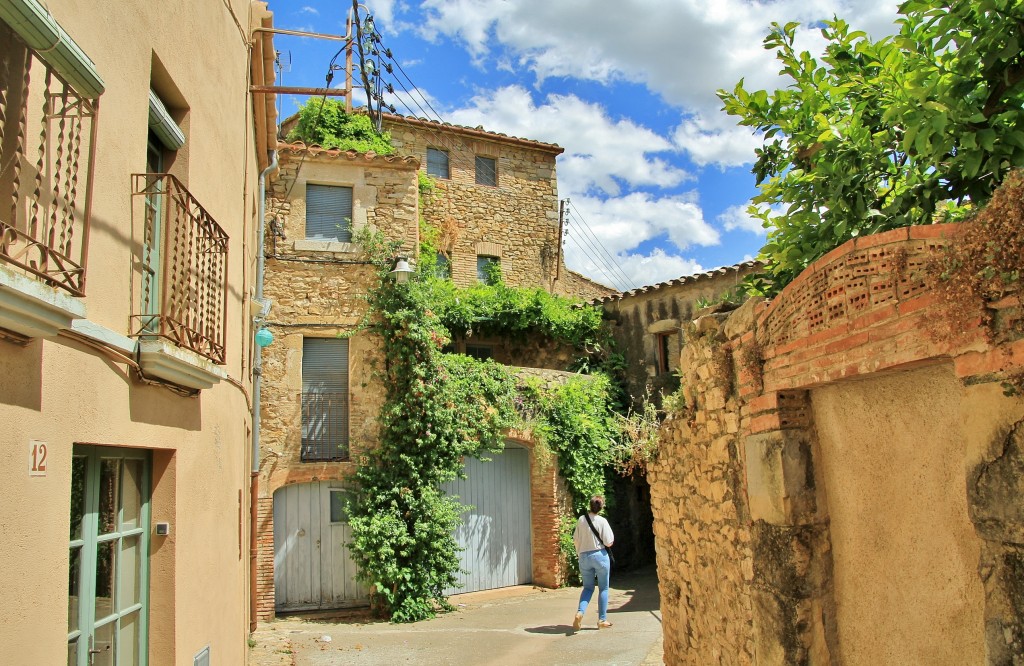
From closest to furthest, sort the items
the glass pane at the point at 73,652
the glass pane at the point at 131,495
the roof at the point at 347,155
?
the glass pane at the point at 73,652
the glass pane at the point at 131,495
the roof at the point at 347,155

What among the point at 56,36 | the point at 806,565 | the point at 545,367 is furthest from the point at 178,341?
the point at 545,367

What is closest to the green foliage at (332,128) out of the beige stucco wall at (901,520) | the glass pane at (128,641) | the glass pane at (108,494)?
the glass pane at (108,494)

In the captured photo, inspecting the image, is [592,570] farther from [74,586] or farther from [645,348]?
[645,348]

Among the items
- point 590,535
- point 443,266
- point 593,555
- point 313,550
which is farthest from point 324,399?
point 443,266

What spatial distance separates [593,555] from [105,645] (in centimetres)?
669

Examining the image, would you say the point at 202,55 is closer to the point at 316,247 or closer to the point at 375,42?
the point at 316,247

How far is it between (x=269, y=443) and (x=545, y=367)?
6540mm

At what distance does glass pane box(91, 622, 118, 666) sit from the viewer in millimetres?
3653

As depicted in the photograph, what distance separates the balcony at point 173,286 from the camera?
12.9ft

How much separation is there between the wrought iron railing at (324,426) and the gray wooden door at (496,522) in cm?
206

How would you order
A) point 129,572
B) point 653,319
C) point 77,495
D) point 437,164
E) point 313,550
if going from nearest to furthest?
point 77,495, point 129,572, point 313,550, point 653,319, point 437,164

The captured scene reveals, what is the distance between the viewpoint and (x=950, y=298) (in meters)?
2.92

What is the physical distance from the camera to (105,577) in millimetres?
3811

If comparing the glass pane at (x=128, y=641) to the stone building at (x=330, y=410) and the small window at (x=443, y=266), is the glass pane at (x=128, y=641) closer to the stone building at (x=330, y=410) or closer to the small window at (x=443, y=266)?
the stone building at (x=330, y=410)
